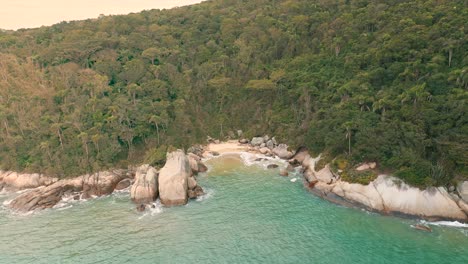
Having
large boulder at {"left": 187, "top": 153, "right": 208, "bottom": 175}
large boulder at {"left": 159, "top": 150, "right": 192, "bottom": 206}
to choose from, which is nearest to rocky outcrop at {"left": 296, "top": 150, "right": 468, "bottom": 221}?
large boulder at {"left": 159, "top": 150, "right": 192, "bottom": 206}

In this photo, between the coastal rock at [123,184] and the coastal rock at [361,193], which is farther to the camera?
the coastal rock at [123,184]

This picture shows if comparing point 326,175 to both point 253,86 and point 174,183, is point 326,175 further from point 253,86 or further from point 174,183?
point 253,86

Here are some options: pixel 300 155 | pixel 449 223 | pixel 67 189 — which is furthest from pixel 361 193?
pixel 67 189

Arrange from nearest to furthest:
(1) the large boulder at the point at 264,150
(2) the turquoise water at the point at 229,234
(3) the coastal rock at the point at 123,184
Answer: (2) the turquoise water at the point at 229,234 < (3) the coastal rock at the point at 123,184 < (1) the large boulder at the point at 264,150

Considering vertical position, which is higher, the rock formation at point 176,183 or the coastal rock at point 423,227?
the rock formation at point 176,183

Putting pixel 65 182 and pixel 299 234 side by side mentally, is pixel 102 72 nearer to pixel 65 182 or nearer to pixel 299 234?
pixel 65 182

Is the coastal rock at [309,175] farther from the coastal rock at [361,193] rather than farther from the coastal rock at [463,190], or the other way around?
the coastal rock at [463,190]

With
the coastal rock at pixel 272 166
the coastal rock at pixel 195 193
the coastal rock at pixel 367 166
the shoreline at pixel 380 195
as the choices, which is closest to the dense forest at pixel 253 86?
the coastal rock at pixel 367 166
